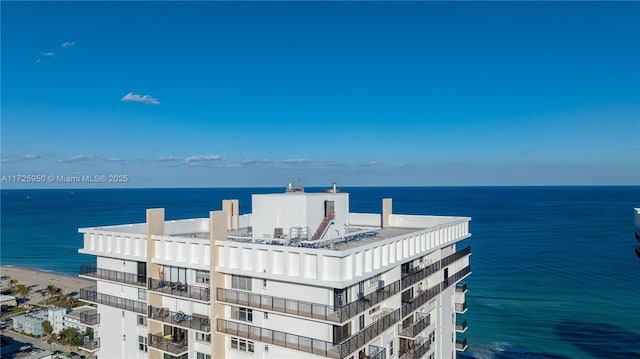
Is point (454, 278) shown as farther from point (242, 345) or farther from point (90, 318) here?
point (90, 318)

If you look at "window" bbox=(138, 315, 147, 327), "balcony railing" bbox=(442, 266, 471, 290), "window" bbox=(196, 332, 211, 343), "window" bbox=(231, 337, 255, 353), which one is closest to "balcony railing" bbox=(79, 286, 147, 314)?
"window" bbox=(138, 315, 147, 327)

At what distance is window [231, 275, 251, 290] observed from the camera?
977 inches

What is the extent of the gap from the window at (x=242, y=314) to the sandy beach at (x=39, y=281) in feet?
245

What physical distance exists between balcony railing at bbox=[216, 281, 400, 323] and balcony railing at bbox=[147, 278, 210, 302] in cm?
132

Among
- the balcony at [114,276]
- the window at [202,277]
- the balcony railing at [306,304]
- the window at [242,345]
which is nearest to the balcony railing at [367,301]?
the balcony railing at [306,304]

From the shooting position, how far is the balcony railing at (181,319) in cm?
2566

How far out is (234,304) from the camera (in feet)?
80.3

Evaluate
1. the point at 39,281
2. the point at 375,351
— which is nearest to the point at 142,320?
the point at 375,351

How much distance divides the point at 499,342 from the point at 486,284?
1012 inches

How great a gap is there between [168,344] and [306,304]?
36.1 ft

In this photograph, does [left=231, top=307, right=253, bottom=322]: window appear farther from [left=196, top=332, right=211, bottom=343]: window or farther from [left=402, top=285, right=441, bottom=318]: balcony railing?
[left=402, top=285, right=441, bottom=318]: balcony railing

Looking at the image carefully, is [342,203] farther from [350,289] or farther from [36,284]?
[36,284]

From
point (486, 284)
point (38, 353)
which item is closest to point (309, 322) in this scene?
point (38, 353)

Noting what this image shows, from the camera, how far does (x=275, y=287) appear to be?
2369 cm
